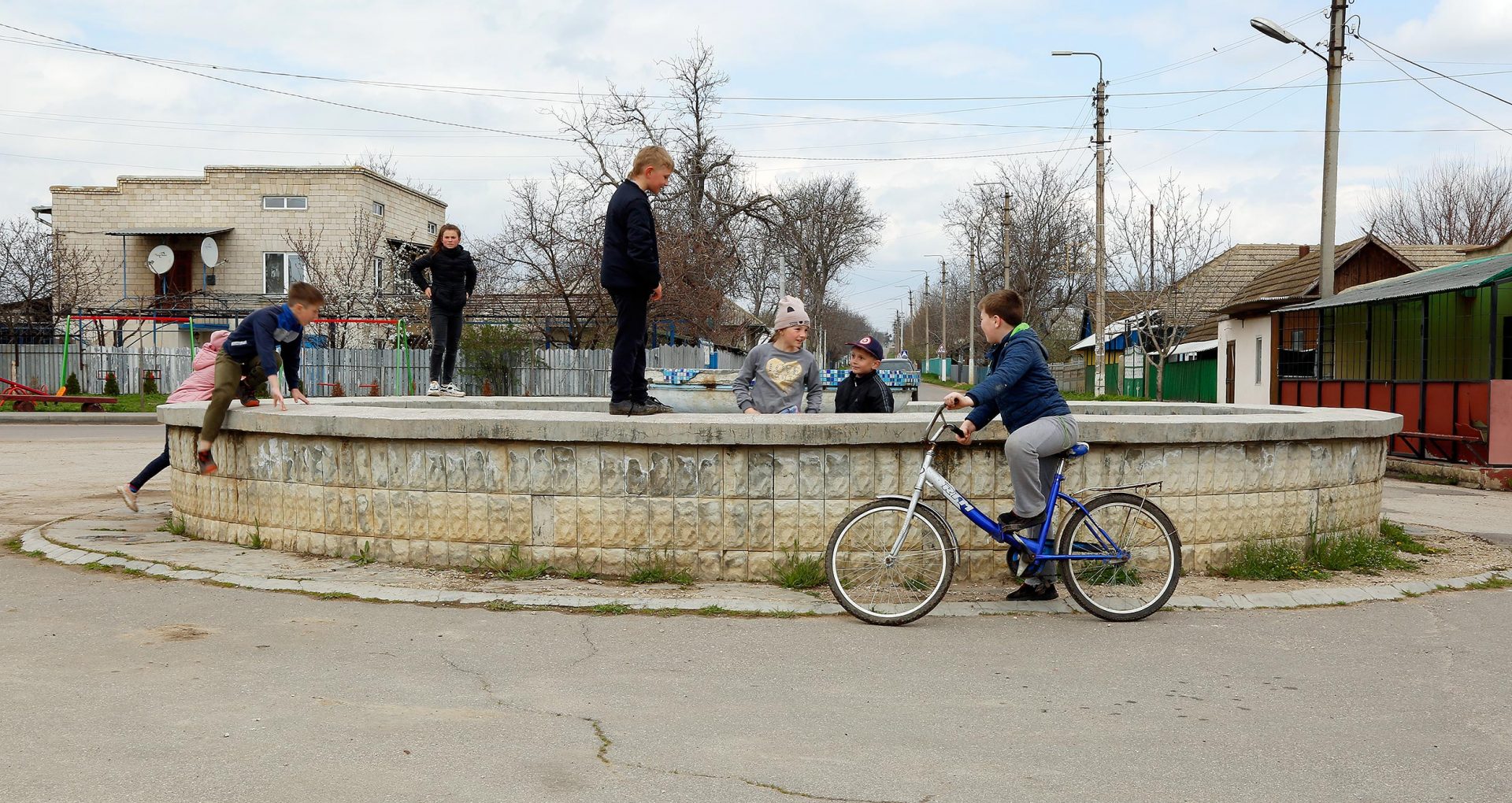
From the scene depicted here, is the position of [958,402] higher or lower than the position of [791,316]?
lower

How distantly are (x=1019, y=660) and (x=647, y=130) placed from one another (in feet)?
134

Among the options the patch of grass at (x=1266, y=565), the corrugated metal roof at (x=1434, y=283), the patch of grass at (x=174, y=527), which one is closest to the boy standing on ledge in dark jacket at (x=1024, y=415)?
the patch of grass at (x=1266, y=565)

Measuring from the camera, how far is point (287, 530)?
7.63 m

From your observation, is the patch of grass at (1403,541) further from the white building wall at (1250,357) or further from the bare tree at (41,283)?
the bare tree at (41,283)

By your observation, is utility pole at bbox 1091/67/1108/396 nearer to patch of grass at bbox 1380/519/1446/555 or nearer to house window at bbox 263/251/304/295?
patch of grass at bbox 1380/519/1446/555

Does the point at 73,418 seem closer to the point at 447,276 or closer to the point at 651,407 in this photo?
the point at 447,276

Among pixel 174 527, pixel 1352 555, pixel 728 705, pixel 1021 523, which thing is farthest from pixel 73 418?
pixel 1352 555

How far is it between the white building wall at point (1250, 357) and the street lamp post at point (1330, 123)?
6434 mm

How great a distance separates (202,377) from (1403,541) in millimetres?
9483

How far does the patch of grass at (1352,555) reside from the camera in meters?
7.50

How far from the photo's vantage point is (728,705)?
4.52 metres

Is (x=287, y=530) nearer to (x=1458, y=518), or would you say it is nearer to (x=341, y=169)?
(x=1458, y=518)

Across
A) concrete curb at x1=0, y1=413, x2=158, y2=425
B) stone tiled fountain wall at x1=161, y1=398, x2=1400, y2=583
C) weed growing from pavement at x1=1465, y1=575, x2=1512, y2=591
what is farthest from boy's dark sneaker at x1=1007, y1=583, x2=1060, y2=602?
concrete curb at x1=0, y1=413, x2=158, y2=425

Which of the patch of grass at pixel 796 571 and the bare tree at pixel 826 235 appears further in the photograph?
the bare tree at pixel 826 235
